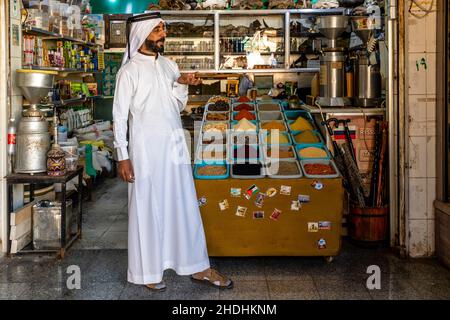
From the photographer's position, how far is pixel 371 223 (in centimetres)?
453

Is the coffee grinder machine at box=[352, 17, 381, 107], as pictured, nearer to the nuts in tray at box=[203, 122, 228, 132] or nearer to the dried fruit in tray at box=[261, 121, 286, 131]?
the dried fruit in tray at box=[261, 121, 286, 131]

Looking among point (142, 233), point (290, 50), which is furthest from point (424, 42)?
point (290, 50)

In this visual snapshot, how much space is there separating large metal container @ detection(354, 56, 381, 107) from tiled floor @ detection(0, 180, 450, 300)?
1303 millimetres

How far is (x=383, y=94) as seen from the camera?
16.6 ft

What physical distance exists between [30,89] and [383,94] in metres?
3.16

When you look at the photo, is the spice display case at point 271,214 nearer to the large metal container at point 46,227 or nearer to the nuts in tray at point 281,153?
the nuts in tray at point 281,153

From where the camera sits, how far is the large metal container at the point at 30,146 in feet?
14.4

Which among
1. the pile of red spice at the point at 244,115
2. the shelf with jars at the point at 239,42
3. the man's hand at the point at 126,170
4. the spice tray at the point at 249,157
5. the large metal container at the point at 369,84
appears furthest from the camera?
the shelf with jars at the point at 239,42

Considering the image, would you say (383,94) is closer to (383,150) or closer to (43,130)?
(383,150)

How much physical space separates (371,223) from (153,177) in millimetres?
2008

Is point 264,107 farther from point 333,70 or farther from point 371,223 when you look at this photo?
point 371,223

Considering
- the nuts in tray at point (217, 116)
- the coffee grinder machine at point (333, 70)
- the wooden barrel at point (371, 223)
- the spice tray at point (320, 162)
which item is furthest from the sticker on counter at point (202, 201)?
the coffee grinder machine at point (333, 70)

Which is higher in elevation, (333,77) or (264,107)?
(333,77)

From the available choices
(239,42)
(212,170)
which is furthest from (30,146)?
(239,42)
